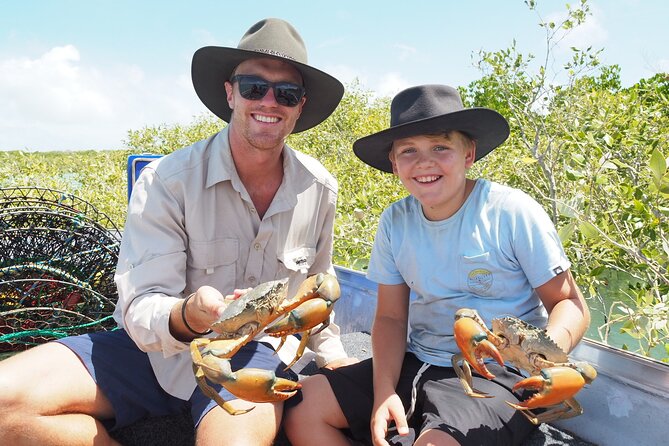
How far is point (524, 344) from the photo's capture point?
63.6 inches

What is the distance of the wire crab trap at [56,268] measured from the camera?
3.38m

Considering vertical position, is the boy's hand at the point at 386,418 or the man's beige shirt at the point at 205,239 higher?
the man's beige shirt at the point at 205,239

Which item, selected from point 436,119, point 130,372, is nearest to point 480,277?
point 436,119

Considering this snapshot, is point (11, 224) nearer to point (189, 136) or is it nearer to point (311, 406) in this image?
point (311, 406)

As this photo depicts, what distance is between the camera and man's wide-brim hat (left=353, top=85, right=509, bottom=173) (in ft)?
7.36

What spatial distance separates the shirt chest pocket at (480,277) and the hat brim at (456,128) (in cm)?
55

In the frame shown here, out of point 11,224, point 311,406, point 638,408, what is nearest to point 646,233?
point 638,408

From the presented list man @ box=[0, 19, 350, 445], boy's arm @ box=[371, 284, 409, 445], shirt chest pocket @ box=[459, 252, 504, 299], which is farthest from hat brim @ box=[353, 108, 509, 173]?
boy's arm @ box=[371, 284, 409, 445]

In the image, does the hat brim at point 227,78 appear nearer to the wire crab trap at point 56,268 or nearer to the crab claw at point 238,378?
the wire crab trap at point 56,268

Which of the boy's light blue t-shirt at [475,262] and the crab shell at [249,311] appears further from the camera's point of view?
the boy's light blue t-shirt at [475,262]

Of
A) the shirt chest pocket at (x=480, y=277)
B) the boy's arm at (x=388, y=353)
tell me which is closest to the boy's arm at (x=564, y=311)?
the shirt chest pocket at (x=480, y=277)

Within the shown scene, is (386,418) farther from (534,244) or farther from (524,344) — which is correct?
(534,244)

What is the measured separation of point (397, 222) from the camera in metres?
2.56

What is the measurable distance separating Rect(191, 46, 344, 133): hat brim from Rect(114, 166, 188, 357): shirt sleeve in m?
0.67
